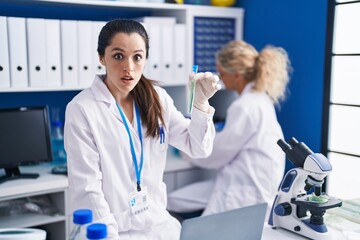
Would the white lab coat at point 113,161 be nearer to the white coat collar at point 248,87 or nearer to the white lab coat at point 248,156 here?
the white lab coat at point 248,156

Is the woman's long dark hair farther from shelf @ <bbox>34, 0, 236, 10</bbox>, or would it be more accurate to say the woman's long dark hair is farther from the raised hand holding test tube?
shelf @ <bbox>34, 0, 236, 10</bbox>

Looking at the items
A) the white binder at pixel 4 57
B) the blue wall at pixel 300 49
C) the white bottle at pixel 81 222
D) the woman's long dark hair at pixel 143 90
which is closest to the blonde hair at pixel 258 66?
the blue wall at pixel 300 49

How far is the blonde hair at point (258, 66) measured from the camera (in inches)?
105

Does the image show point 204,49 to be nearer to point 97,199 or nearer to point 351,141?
point 351,141

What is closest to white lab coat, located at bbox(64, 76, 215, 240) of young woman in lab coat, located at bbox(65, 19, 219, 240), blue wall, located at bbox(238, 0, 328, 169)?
young woman in lab coat, located at bbox(65, 19, 219, 240)

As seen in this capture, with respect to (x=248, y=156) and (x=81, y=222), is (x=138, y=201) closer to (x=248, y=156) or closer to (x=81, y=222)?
(x=81, y=222)

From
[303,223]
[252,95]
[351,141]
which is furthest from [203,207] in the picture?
[303,223]

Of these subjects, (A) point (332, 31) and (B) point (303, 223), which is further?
(A) point (332, 31)

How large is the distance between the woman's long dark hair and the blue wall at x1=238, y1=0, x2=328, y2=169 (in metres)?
1.25

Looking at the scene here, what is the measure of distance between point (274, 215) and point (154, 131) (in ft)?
1.79

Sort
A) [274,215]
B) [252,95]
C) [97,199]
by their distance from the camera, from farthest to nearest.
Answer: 1. [252,95]
2. [274,215]
3. [97,199]

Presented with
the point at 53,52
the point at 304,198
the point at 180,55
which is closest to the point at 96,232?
the point at 304,198

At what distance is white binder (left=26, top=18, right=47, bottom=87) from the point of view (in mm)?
2346

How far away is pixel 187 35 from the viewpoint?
9.42ft
